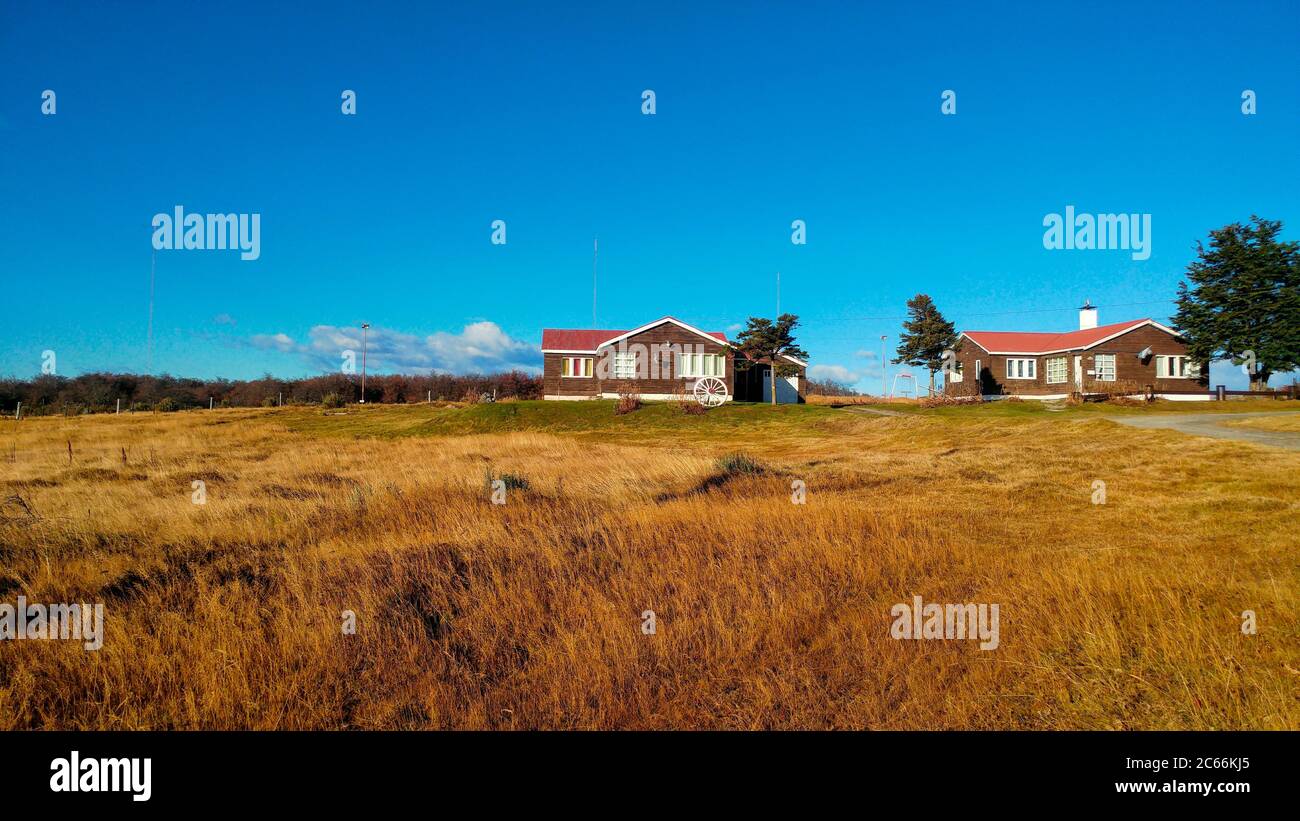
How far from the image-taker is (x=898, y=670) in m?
4.10

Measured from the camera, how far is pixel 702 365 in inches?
1624

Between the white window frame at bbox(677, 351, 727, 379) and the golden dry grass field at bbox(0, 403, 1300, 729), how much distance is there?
95.3 ft

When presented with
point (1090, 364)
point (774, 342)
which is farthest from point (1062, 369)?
point (774, 342)

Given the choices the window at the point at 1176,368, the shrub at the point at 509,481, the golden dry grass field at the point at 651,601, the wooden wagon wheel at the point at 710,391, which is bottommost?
the golden dry grass field at the point at 651,601

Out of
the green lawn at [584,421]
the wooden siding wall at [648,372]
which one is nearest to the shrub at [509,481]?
the green lawn at [584,421]

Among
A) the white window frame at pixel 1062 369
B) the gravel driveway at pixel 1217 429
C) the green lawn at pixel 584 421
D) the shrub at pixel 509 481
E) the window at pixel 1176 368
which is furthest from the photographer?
the white window frame at pixel 1062 369

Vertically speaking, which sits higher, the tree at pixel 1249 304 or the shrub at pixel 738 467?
the tree at pixel 1249 304

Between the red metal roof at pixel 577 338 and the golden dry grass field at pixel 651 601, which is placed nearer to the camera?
the golden dry grass field at pixel 651 601

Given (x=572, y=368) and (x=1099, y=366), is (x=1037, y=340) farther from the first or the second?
(x=572, y=368)

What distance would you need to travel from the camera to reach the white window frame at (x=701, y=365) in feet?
135

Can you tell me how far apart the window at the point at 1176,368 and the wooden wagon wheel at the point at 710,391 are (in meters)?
32.8

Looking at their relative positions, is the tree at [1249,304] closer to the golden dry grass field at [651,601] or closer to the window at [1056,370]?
the window at [1056,370]
